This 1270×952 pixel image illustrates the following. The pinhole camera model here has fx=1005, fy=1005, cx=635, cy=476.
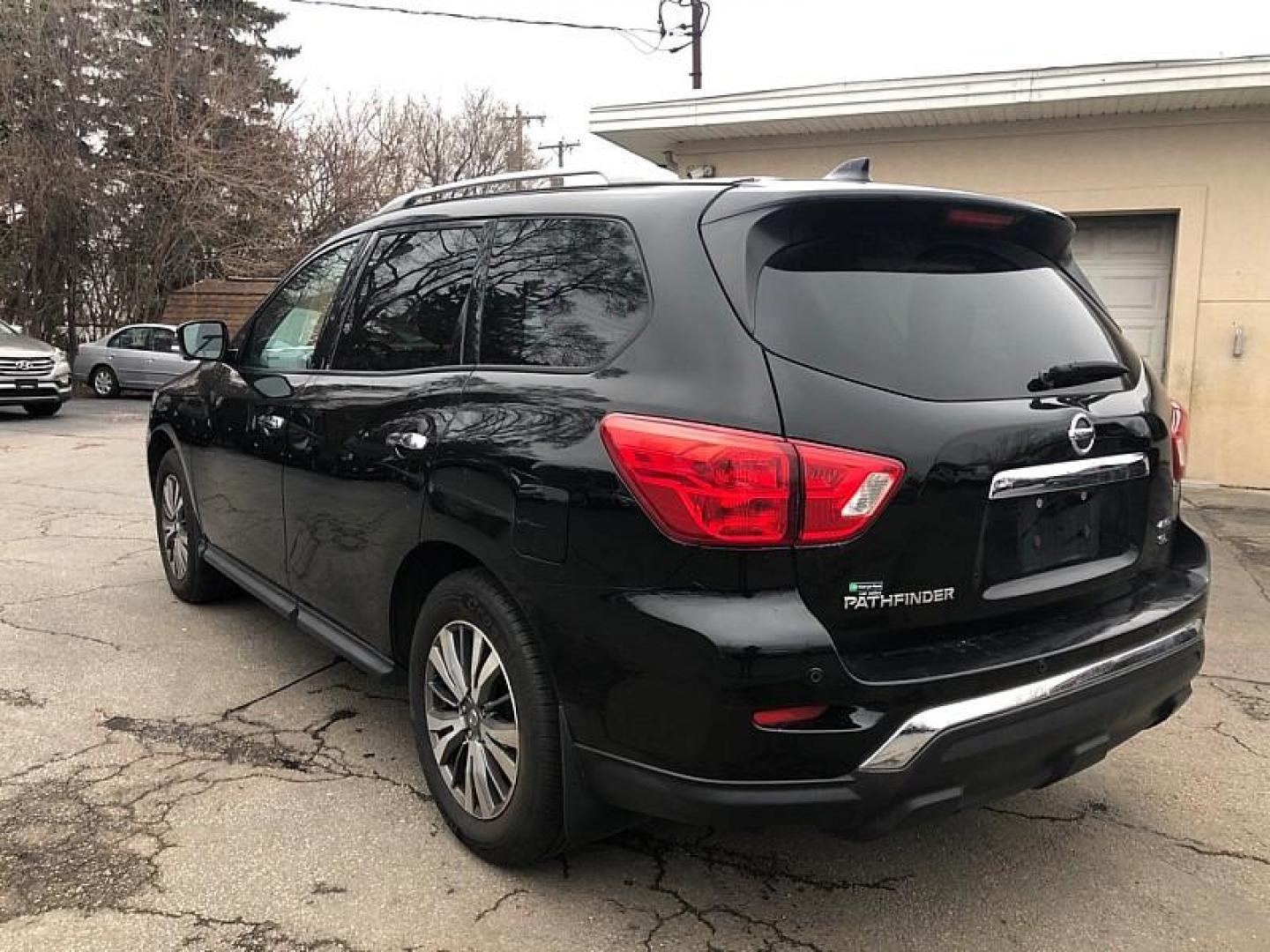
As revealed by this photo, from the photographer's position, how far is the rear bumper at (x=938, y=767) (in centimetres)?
211

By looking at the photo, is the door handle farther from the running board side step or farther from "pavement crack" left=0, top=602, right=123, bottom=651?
"pavement crack" left=0, top=602, right=123, bottom=651

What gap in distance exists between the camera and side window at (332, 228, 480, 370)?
3.02 metres

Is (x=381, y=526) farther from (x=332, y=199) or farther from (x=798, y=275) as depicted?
(x=332, y=199)

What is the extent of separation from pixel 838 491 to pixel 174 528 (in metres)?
4.10

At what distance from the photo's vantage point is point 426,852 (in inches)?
112

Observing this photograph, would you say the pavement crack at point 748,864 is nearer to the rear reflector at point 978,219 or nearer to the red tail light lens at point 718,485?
the red tail light lens at point 718,485

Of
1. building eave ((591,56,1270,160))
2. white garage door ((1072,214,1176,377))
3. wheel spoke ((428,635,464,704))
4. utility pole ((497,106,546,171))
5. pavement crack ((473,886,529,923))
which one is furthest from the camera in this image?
utility pole ((497,106,546,171))

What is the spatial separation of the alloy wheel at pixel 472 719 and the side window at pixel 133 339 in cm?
1854

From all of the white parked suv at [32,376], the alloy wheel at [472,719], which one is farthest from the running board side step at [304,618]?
the white parked suv at [32,376]

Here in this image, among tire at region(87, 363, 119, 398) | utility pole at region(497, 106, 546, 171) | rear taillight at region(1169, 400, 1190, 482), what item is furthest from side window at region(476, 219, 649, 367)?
utility pole at region(497, 106, 546, 171)

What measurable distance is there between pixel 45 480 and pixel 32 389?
6368 mm

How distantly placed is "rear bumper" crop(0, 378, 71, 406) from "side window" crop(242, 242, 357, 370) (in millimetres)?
12296

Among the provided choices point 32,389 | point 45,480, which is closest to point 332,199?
point 32,389

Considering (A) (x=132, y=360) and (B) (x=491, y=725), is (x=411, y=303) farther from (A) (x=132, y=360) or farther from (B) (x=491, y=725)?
(A) (x=132, y=360)
